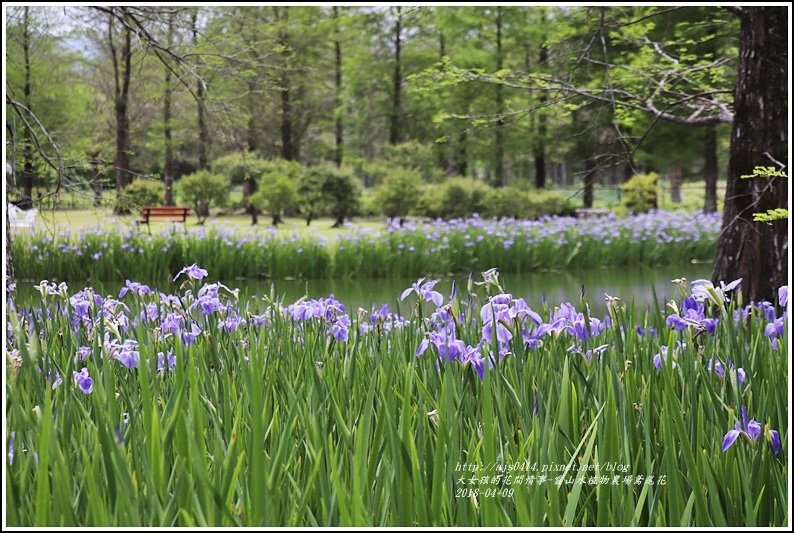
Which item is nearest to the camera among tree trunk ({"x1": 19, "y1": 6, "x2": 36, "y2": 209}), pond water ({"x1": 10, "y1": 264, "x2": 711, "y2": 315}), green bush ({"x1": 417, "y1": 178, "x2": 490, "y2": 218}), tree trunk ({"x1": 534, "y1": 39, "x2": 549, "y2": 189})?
tree trunk ({"x1": 19, "y1": 6, "x2": 36, "y2": 209})

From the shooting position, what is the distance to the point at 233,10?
363cm

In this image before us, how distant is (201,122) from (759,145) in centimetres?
266

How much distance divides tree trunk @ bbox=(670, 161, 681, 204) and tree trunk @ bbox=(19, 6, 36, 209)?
14743mm

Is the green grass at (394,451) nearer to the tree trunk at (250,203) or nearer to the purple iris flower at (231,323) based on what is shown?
the purple iris flower at (231,323)

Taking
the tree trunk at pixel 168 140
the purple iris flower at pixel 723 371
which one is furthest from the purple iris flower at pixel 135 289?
the purple iris flower at pixel 723 371

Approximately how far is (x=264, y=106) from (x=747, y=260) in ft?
8.84

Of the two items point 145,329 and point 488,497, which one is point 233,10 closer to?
point 145,329

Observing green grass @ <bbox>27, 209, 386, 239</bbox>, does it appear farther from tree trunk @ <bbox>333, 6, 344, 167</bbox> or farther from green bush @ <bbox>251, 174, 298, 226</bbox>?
tree trunk @ <bbox>333, 6, 344, 167</bbox>

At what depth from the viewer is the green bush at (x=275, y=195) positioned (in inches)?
226

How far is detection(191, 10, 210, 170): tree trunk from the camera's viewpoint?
313 cm

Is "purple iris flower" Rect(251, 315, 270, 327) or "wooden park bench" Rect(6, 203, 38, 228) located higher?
"wooden park bench" Rect(6, 203, 38, 228)

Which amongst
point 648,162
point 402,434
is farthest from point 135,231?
point 648,162

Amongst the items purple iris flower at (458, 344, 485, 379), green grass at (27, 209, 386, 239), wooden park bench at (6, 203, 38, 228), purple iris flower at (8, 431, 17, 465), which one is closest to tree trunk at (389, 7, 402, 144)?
green grass at (27, 209, 386, 239)

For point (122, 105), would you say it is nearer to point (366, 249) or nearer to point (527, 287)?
point (527, 287)
